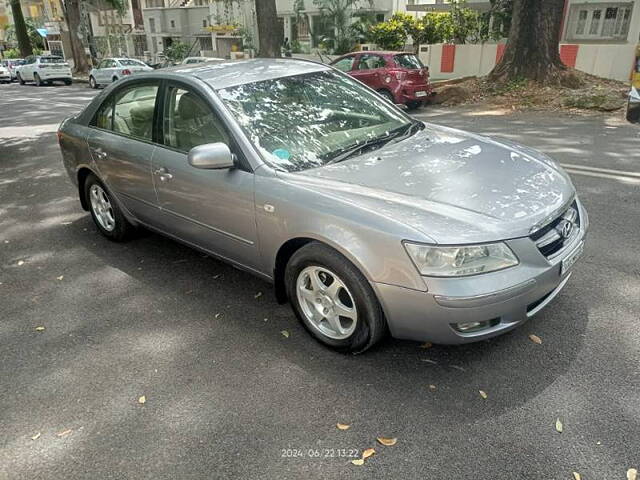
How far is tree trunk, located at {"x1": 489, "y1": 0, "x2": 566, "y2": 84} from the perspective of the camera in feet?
42.7

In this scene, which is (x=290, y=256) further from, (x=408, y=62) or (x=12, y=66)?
(x=12, y=66)

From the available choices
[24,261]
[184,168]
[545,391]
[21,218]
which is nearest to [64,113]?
[21,218]

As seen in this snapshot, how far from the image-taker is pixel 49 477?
2391mm

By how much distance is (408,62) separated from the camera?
1312cm

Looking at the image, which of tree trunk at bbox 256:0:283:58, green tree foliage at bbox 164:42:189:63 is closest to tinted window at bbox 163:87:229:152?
tree trunk at bbox 256:0:283:58

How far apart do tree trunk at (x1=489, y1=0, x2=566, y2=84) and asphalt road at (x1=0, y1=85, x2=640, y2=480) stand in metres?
10.3

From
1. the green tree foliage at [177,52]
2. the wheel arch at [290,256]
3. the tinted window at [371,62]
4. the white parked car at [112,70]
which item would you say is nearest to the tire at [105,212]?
the wheel arch at [290,256]

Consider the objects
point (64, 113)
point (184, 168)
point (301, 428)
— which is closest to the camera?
point (301, 428)

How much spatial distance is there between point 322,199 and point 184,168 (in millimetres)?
1301

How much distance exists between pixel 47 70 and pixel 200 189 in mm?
28637

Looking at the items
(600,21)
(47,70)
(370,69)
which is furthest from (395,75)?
(47,70)

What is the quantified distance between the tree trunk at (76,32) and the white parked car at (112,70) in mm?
7390

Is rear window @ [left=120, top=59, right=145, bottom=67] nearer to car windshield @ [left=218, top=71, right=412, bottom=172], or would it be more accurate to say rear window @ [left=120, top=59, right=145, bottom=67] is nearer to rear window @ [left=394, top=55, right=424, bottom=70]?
rear window @ [left=394, top=55, right=424, bottom=70]

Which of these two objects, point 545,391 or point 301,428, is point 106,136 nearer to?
point 301,428
